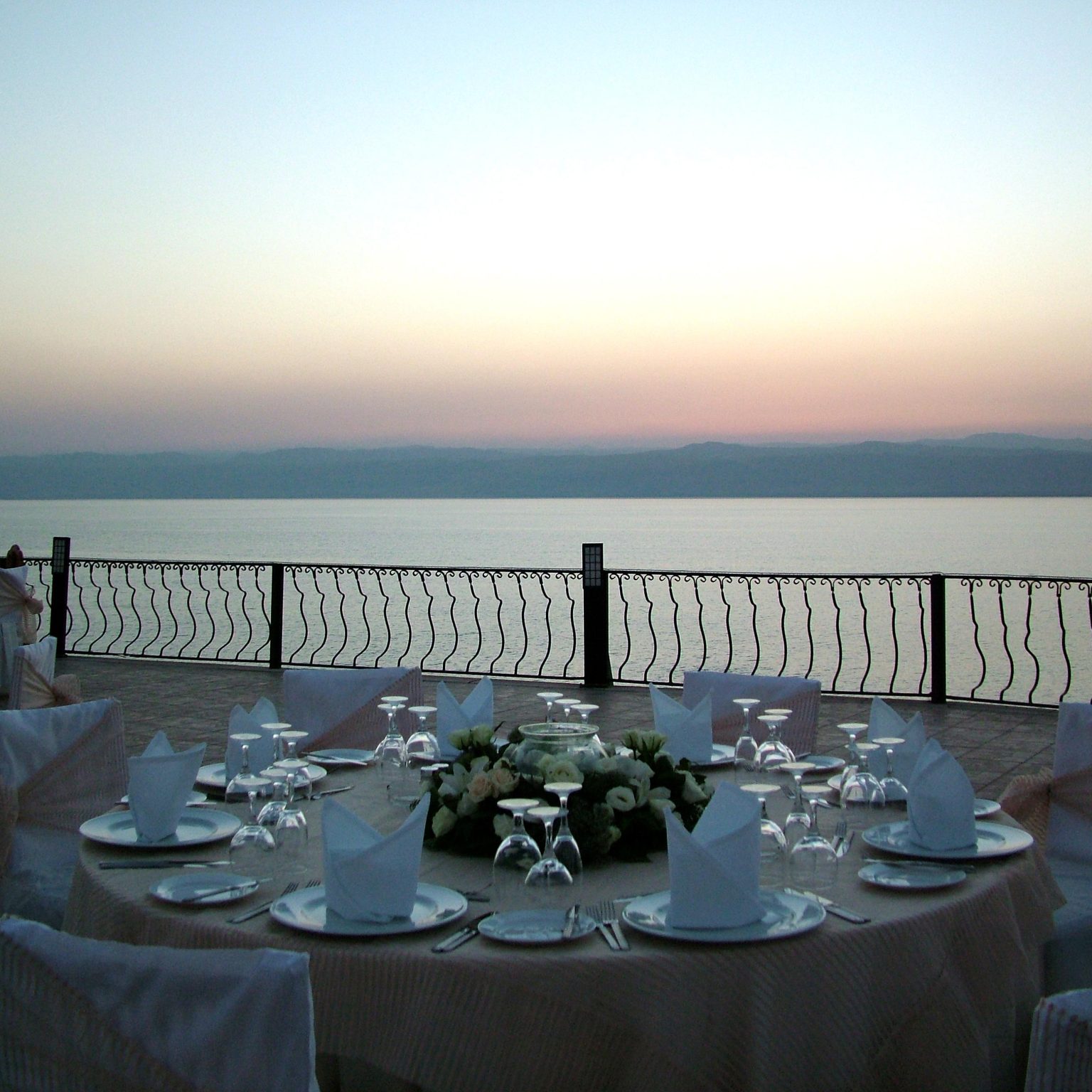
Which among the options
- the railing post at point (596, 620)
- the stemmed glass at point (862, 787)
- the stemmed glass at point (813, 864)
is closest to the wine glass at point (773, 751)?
the stemmed glass at point (862, 787)

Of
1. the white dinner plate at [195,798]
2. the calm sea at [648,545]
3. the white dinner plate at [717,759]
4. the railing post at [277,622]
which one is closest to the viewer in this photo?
the white dinner plate at [195,798]

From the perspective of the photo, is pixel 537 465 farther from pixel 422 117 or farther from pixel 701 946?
pixel 701 946

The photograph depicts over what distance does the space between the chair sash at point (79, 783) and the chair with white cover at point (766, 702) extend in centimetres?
202

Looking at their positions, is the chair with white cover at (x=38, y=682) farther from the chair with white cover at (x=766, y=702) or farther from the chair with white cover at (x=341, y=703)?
the chair with white cover at (x=766, y=702)

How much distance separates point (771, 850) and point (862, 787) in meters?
0.51

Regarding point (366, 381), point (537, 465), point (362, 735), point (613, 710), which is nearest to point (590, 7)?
point (613, 710)

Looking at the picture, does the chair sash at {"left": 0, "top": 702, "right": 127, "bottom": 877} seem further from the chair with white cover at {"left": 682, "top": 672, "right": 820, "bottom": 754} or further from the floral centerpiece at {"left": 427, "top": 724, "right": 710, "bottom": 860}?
the chair with white cover at {"left": 682, "top": 672, "right": 820, "bottom": 754}

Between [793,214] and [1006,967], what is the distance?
14.9 metres

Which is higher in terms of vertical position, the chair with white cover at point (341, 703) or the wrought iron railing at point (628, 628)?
the chair with white cover at point (341, 703)

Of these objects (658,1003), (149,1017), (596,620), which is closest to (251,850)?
(149,1017)

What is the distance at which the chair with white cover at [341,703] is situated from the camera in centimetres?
455

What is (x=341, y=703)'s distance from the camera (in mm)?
4625

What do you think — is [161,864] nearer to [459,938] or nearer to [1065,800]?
[459,938]

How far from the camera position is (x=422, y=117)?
13.0m
